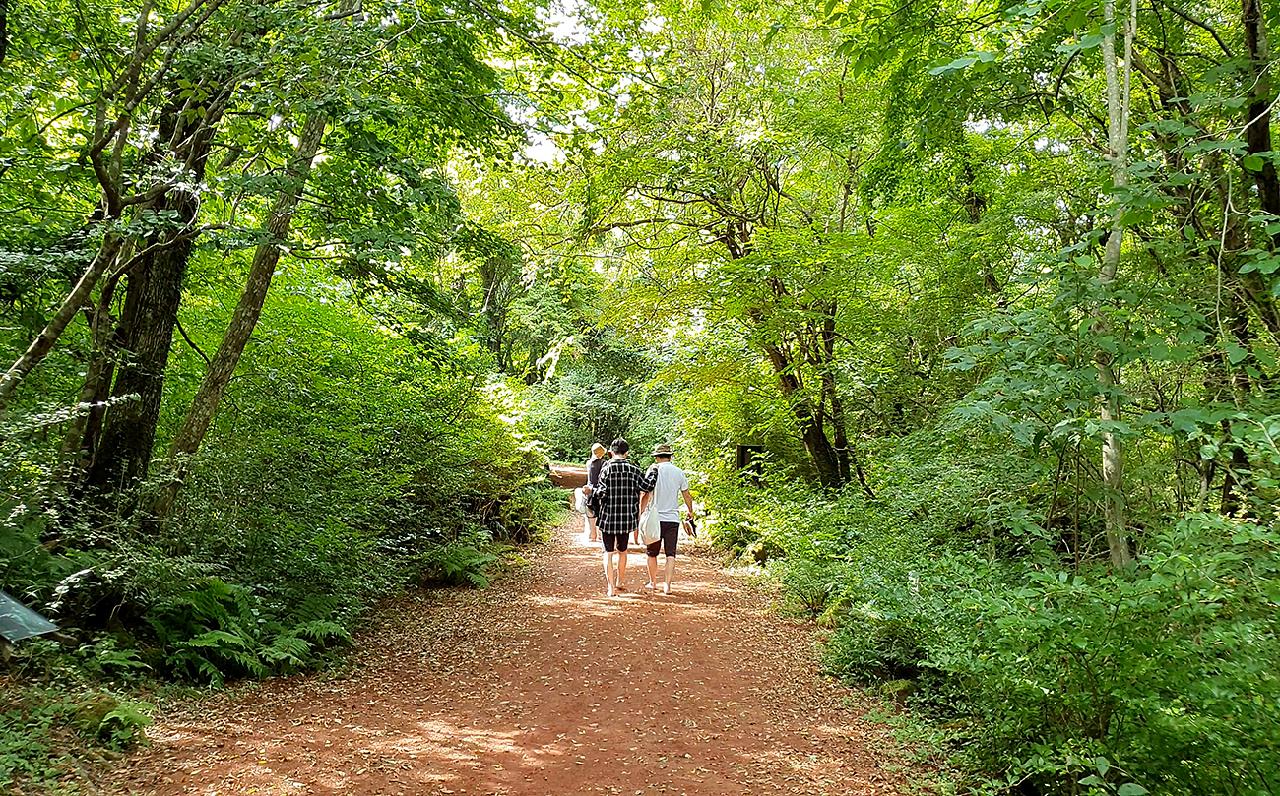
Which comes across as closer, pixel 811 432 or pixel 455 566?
pixel 455 566

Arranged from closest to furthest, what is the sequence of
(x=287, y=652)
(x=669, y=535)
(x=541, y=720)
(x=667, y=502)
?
(x=541, y=720) < (x=287, y=652) < (x=669, y=535) < (x=667, y=502)

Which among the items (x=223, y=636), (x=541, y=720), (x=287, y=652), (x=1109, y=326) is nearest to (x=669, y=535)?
(x=541, y=720)

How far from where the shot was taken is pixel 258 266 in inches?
291

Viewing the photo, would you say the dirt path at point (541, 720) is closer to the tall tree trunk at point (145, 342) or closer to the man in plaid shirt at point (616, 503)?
the man in plaid shirt at point (616, 503)

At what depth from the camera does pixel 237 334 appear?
24.0 feet

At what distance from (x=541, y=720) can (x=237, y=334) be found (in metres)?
4.82

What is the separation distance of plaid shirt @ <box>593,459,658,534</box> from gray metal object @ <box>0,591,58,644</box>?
618 cm

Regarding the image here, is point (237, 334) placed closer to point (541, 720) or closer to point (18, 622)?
point (18, 622)

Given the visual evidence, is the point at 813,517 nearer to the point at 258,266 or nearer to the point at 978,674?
the point at 978,674

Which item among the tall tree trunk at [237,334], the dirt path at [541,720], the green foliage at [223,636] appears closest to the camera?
the dirt path at [541,720]

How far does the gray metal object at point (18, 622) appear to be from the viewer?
160 inches

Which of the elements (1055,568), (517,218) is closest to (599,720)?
(1055,568)

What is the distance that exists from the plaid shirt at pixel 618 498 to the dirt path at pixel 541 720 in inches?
51.1

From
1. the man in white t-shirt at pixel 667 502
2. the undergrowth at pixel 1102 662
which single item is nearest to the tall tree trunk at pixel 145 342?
the man in white t-shirt at pixel 667 502
